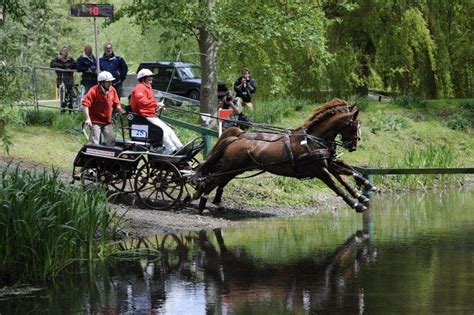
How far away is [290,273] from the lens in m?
12.7

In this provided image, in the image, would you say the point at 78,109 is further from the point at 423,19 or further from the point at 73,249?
the point at 73,249

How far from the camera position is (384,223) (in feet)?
57.1

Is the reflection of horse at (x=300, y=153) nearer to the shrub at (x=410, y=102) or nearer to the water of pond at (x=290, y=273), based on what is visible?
the water of pond at (x=290, y=273)

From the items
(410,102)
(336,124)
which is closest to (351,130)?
(336,124)

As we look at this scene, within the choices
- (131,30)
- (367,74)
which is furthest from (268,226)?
(131,30)

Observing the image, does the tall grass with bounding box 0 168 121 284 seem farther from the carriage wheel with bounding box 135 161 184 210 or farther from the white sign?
the white sign

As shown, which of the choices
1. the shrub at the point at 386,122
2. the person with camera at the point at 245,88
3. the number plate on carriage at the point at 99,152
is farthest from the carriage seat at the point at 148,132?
the shrub at the point at 386,122

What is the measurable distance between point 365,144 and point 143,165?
9.82 metres

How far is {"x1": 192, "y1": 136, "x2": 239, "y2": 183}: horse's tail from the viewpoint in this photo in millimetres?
18297

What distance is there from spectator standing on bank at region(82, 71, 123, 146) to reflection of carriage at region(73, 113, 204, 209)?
1.64 ft

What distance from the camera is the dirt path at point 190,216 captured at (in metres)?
16.8

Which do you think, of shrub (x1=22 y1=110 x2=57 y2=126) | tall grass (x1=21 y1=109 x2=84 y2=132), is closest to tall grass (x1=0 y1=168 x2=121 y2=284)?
tall grass (x1=21 y1=109 x2=84 y2=132)

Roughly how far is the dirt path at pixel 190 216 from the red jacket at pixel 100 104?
4.58 ft

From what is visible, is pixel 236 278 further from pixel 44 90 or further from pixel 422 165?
pixel 44 90
